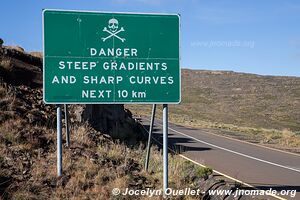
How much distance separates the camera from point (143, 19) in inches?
381

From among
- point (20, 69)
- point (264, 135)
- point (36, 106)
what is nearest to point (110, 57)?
point (36, 106)

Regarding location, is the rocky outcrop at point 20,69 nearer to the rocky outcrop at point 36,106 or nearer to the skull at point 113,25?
the rocky outcrop at point 36,106

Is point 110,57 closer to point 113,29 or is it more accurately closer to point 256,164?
point 113,29

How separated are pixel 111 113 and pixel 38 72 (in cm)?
360

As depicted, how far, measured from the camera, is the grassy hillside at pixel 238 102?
211 ft

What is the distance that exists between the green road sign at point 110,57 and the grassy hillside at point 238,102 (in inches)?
1703

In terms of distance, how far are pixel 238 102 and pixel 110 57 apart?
75.2 metres

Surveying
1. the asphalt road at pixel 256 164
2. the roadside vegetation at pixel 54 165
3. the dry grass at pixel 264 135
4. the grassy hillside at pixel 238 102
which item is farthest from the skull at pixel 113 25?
the grassy hillside at pixel 238 102

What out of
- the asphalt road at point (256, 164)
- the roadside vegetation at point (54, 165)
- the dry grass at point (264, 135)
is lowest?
the dry grass at point (264, 135)

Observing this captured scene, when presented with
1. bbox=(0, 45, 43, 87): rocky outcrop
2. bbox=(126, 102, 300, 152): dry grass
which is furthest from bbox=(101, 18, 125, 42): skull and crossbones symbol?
bbox=(126, 102, 300, 152): dry grass

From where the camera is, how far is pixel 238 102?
83.2 m

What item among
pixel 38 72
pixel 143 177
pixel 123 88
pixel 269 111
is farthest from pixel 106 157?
pixel 269 111

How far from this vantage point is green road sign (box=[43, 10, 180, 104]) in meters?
9.27

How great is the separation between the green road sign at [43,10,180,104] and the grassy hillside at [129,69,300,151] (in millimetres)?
43254
